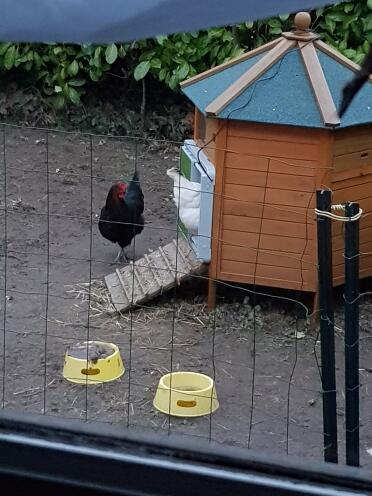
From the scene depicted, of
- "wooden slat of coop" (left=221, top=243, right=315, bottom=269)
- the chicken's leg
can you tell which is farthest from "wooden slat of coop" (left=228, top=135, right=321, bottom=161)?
the chicken's leg

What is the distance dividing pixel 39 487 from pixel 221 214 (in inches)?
138

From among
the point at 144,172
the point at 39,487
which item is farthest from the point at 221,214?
the point at 39,487

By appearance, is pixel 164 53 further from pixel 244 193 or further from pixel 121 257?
pixel 244 193

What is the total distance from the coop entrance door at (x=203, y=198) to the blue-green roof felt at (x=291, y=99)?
0.28 meters

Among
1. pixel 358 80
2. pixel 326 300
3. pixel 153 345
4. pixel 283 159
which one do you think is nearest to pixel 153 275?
pixel 153 345

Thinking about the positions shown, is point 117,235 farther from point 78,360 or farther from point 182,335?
point 78,360

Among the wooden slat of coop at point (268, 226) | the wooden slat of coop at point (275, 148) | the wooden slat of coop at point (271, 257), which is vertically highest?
the wooden slat of coop at point (275, 148)

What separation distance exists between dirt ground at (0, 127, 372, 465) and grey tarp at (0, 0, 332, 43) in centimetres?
290

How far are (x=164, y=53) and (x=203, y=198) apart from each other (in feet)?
11.3

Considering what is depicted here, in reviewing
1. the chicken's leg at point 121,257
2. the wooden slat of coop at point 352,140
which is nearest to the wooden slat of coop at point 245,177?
the wooden slat of coop at point 352,140

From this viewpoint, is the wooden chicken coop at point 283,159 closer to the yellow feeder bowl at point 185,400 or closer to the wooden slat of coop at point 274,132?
the wooden slat of coop at point 274,132

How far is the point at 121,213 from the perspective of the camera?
18.4ft

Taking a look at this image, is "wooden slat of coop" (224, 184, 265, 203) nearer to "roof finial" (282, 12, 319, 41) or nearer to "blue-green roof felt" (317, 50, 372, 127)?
"blue-green roof felt" (317, 50, 372, 127)

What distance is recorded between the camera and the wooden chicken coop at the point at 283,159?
4637 mm
